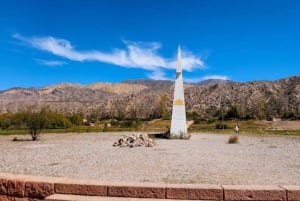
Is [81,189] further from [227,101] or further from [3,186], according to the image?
[227,101]

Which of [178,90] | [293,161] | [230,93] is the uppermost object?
[230,93]

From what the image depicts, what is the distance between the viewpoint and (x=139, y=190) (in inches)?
237

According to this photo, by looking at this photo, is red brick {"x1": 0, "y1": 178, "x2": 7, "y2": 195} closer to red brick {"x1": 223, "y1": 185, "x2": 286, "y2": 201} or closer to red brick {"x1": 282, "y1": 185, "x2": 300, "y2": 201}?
red brick {"x1": 223, "y1": 185, "x2": 286, "y2": 201}

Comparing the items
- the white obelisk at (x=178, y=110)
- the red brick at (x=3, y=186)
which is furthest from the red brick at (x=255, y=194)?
the white obelisk at (x=178, y=110)

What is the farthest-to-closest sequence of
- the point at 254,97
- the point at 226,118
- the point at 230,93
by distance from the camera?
the point at 230,93
the point at 254,97
the point at 226,118

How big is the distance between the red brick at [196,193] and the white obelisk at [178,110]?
27.1 metres

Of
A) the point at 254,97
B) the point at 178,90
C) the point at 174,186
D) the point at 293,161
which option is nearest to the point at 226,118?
the point at 254,97

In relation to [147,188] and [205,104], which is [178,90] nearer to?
[147,188]

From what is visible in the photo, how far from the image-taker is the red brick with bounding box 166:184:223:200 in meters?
5.89

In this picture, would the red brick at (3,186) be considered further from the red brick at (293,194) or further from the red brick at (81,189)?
the red brick at (293,194)

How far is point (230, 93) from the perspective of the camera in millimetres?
118125

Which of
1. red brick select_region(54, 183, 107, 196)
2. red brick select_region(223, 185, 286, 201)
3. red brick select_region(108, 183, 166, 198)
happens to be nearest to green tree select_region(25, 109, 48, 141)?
red brick select_region(54, 183, 107, 196)

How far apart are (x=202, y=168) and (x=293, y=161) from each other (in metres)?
5.50

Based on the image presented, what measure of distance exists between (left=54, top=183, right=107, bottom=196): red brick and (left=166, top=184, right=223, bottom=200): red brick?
1152 mm
